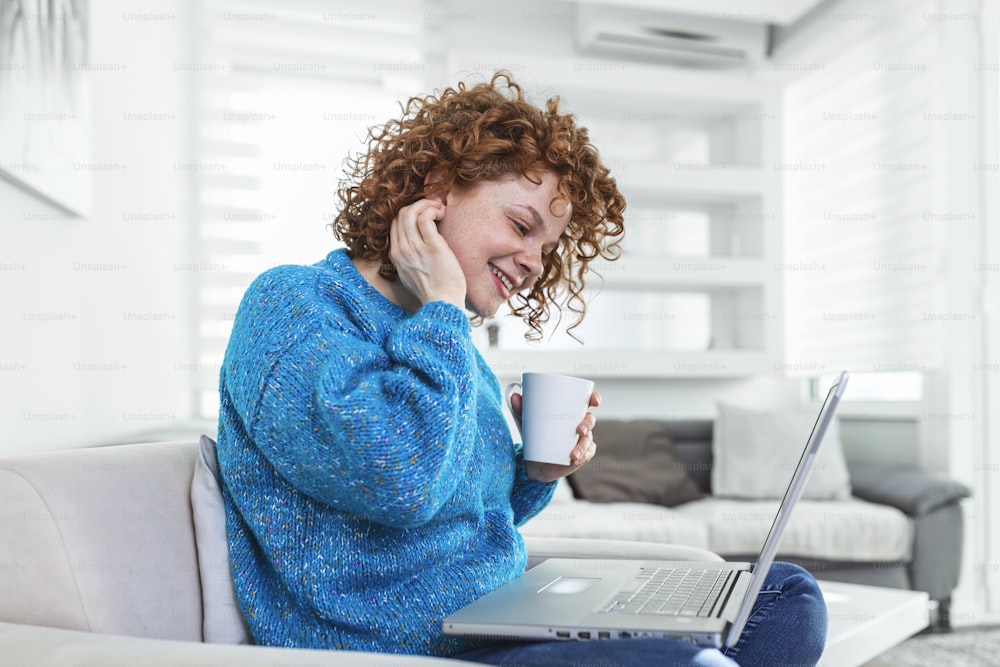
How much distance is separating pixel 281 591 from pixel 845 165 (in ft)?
11.3

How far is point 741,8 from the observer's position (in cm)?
383

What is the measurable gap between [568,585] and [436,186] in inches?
22.4

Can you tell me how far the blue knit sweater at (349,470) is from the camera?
0.90 m

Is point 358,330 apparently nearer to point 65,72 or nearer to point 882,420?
point 65,72

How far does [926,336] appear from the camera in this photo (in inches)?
134

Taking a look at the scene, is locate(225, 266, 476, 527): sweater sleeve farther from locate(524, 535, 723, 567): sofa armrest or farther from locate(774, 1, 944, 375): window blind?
locate(774, 1, 944, 375): window blind

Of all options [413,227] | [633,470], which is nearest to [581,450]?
[413,227]

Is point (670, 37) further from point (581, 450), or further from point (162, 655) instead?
point (162, 655)

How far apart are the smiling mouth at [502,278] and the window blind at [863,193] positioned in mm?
2652

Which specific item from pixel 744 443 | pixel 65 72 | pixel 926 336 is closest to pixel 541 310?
pixel 65 72

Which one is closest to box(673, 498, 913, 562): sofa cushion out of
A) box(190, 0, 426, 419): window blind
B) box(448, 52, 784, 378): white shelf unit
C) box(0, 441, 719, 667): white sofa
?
box(448, 52, 784, 378): white shelf unit

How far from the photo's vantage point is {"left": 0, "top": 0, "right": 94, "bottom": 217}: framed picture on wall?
154 cm

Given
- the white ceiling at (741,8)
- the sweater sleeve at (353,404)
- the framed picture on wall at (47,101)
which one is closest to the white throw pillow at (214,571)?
the sweater sleeve at (353,404)

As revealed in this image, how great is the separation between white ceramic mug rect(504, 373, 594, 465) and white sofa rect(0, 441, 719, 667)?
0.45 m
